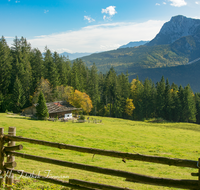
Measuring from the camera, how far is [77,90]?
254 ft

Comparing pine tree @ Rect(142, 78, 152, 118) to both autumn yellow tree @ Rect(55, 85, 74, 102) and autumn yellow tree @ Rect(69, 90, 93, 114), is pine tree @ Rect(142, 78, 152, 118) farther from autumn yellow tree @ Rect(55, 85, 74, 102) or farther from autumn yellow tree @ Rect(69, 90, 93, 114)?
autumn yellow tree @ Rect(55, 85, 74, 102)

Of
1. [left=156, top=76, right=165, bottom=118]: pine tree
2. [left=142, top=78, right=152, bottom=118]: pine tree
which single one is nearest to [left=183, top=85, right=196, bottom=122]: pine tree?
[left=156, top=76, right=165, bottom=118]: pine tree

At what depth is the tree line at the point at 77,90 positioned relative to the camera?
6881 cm

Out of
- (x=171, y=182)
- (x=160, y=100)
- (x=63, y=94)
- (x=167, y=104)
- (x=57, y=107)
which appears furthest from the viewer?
(x=167, y=104)

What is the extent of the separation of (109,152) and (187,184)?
238cm

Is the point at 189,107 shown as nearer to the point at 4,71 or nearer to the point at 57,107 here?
the point at 57,107

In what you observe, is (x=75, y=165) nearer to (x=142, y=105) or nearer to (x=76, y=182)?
(x=76, y=182)

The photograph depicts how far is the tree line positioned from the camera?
2709 inches

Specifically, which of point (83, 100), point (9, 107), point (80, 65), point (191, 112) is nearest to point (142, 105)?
point (191, 112)

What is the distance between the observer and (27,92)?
71250mm

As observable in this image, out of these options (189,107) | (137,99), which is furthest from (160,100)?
(189,107)

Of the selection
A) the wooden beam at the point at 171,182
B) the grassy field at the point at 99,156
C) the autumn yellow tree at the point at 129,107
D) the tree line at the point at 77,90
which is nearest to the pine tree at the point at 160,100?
the tree line at the point at 77,90

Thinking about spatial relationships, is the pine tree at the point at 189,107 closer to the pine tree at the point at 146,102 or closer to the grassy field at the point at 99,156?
the pine tree at the point at 146,102

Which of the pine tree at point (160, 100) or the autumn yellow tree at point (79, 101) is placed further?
the pine tree at point (160, 100)
